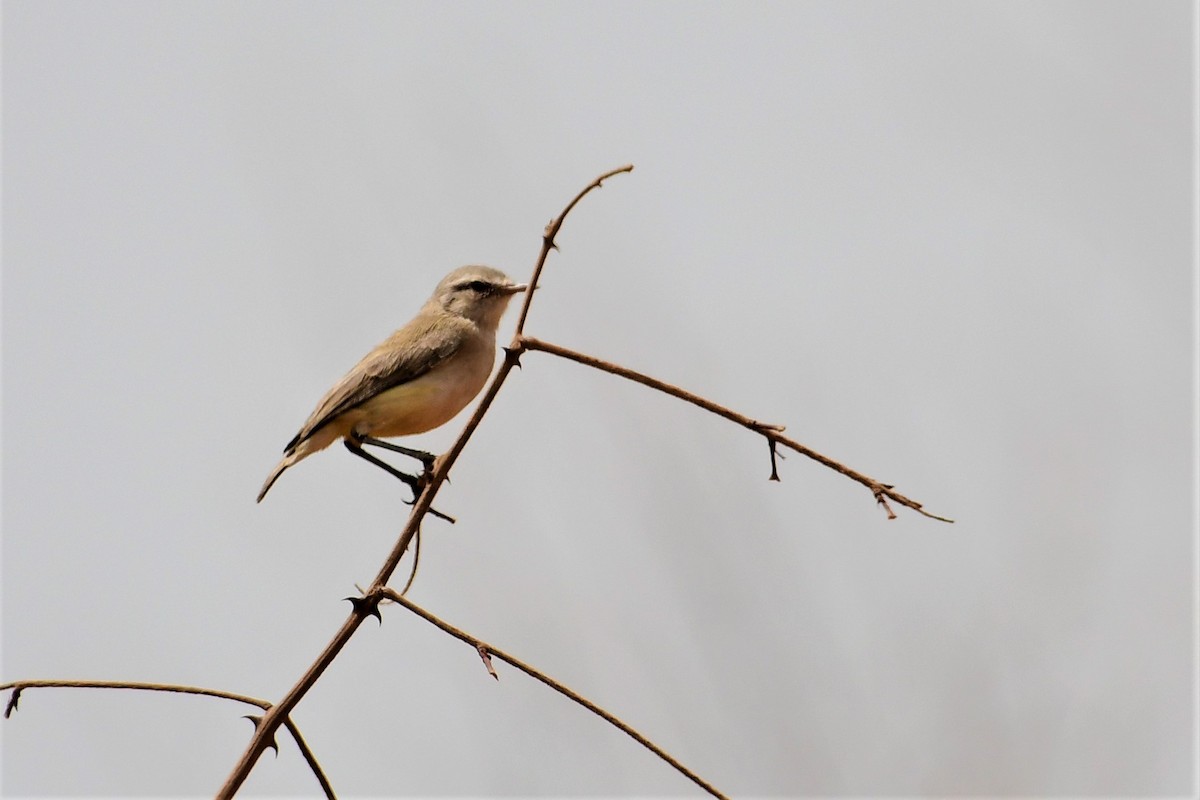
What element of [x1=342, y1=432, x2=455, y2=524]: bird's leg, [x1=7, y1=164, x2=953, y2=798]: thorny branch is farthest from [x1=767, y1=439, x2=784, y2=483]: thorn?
[x1=342, y1=432, x2=455, y2=524]: bird's leg

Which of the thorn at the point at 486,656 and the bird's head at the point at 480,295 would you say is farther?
the bird's head at the point at 480,295

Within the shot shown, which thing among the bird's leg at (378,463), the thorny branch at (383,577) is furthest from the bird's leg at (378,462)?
the thorny branch at (383,577)

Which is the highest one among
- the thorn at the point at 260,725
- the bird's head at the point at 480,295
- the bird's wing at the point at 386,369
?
the bird's head at the point at 480,295

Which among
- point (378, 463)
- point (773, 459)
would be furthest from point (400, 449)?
point (773, 459)

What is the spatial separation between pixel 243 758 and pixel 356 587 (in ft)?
1.66

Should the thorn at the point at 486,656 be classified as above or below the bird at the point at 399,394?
below

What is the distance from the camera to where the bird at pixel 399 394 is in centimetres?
606

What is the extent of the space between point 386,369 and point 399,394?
0.16 m

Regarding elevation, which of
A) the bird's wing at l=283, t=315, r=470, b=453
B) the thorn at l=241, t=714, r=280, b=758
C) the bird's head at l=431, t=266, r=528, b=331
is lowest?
the thorn at l=241, t=714, r=280, b=758

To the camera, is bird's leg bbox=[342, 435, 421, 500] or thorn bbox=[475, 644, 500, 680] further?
bird's leg bbox=[342, 435, 421, 500]

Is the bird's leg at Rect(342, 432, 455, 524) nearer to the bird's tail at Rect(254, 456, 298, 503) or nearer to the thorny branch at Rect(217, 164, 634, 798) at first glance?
the bird's tail at Rect(254, 456, 298, 503)

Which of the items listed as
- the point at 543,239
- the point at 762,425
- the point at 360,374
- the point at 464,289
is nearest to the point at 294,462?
the point at 360,374

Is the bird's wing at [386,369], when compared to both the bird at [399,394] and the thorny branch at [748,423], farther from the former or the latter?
the thorny branch at [748,423]

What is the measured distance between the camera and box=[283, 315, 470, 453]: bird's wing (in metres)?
6.07
